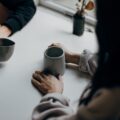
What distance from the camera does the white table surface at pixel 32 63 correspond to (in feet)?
3.41

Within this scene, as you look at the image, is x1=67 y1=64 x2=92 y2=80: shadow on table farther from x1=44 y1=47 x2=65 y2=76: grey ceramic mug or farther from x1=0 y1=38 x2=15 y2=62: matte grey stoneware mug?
x1=0 y1=38 x2=15 y2=62: matte grey stoneware mug

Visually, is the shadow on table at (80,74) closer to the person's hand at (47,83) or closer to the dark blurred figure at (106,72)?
the person's hand at (47,83)

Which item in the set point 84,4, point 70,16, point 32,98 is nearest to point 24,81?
point 32,98

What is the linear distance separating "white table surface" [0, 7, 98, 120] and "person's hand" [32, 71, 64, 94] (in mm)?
21

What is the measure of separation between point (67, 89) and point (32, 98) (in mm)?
133

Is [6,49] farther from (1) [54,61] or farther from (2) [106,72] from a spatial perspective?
(2) [106,72]

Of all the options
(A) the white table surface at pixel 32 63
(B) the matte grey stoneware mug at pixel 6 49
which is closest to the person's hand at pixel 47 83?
(A) the white table surface at pixel 32 63

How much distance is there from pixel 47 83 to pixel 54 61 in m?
0.08

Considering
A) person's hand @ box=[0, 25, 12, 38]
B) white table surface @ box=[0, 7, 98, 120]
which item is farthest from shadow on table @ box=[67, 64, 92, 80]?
person's hand @ box=[0, 25, 12, 38]

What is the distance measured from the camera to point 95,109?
68 cm

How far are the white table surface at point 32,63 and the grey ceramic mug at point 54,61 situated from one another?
0.05 m

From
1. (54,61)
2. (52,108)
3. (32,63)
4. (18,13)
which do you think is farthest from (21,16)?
(52,108)

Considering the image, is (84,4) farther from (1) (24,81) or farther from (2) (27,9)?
(1) (24,81)

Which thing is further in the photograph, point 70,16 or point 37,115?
point 70,16
